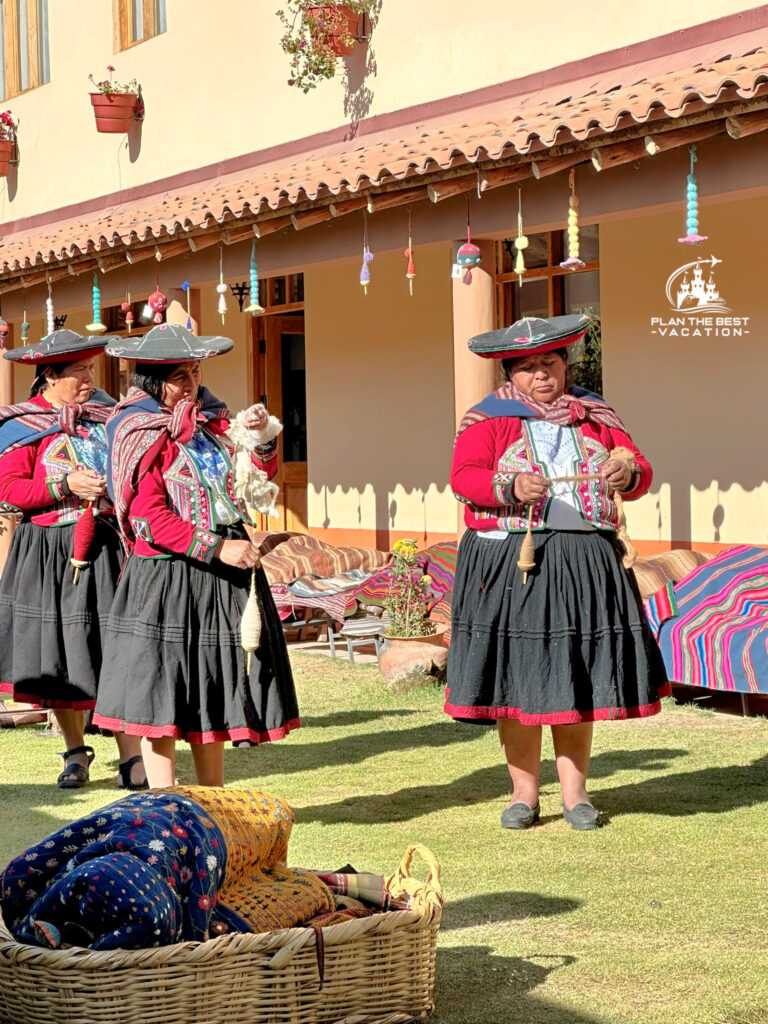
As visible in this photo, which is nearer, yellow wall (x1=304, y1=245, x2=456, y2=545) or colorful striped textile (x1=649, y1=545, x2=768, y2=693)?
colorful striped textile (x1=649, y1=545, x2=768, y2=693)

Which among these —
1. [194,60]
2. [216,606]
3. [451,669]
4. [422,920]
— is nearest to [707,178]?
[451,669]

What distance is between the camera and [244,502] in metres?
5.42

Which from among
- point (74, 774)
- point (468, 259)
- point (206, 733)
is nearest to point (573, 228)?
point (468, 259)

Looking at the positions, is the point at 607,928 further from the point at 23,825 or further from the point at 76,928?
the point at 23,825

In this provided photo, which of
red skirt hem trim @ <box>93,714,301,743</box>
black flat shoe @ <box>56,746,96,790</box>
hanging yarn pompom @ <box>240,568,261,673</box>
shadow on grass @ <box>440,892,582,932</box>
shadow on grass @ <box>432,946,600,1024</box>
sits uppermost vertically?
hanging yarn pompom @ <box>240,568,261,673</box>

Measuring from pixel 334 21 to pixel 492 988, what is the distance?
9305mm

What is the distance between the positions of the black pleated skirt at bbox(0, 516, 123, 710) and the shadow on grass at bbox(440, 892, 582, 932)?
2.36 m

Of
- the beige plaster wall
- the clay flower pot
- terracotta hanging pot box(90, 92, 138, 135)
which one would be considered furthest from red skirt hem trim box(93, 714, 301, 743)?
terracotta hanging pot box(90, 92, 138, 135)

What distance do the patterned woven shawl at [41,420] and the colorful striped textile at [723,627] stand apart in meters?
3.21

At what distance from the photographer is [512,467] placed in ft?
18.3

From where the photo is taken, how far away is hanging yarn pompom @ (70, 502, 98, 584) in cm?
651

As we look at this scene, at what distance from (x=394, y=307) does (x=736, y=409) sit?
366 cm

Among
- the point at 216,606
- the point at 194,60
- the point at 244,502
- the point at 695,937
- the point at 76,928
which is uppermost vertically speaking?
the point at 194,60

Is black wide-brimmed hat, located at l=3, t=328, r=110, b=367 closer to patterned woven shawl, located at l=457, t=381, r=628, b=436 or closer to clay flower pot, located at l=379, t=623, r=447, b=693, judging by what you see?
patterned woven shawl, located at l=457, t=381, r=628, b=436
